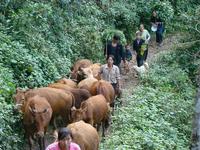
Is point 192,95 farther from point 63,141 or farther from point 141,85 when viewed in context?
point 63,141

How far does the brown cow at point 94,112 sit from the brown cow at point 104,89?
1.69 feet

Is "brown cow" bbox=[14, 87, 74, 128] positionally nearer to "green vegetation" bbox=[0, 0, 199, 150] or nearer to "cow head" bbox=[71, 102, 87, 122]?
"green vegetation" bbox=[0, 0, 199, 150]

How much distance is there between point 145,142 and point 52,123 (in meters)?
2.97

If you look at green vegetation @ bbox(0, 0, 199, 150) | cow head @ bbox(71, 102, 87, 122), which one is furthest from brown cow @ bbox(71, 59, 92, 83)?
cow head @ bbox(71, 102, 87, 122)

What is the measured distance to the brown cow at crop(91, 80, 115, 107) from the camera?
570 inches

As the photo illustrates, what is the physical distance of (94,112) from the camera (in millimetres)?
13008

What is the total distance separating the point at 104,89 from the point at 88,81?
36.8 inches

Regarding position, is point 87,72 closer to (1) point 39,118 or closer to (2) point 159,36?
(1) point 39,118

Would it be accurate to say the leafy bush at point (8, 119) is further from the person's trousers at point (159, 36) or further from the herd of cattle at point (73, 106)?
the person's trousers at point (159, 36)

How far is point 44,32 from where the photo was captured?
1834cm

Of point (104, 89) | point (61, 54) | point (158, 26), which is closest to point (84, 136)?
point (104, 89)

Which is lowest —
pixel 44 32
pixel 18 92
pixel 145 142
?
pixel 145 142

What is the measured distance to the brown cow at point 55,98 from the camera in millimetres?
12581

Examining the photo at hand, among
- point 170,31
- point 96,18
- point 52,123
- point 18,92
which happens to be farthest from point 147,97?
point 170,31
